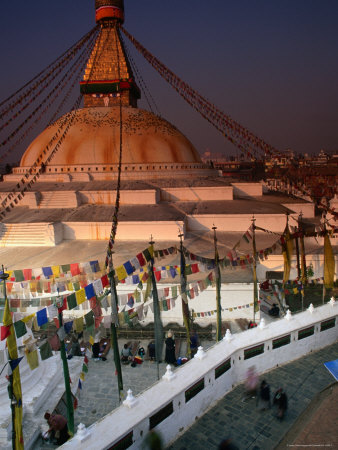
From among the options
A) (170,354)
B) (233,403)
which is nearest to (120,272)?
(170,354)

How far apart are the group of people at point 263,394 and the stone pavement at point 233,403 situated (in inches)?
3.8

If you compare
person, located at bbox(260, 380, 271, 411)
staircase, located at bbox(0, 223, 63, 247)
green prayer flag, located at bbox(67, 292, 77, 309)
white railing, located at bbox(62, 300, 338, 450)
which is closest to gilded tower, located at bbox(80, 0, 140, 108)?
staircase, located at bbox(0, 223, 63, 247)

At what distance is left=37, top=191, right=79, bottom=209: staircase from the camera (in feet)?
40.8

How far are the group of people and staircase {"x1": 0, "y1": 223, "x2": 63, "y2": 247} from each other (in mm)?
6768

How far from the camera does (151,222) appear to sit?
10641mm

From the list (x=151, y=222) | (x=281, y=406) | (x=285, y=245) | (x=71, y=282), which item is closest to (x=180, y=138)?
(x=151, y=222)

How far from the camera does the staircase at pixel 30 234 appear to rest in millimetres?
10609

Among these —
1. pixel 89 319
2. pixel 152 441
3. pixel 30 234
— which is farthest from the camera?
pixel 30 234

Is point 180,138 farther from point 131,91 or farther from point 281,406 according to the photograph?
point 281,406

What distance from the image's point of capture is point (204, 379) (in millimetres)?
5496

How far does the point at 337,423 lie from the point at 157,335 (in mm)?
2854

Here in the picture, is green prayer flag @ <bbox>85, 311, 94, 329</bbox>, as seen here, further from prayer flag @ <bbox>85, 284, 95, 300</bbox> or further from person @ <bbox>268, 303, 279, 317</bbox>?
person @ <bbox>268, 303, 279, 317</bbox>

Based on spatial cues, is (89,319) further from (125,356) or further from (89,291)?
(125,356)

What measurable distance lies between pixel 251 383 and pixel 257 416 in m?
0.89
